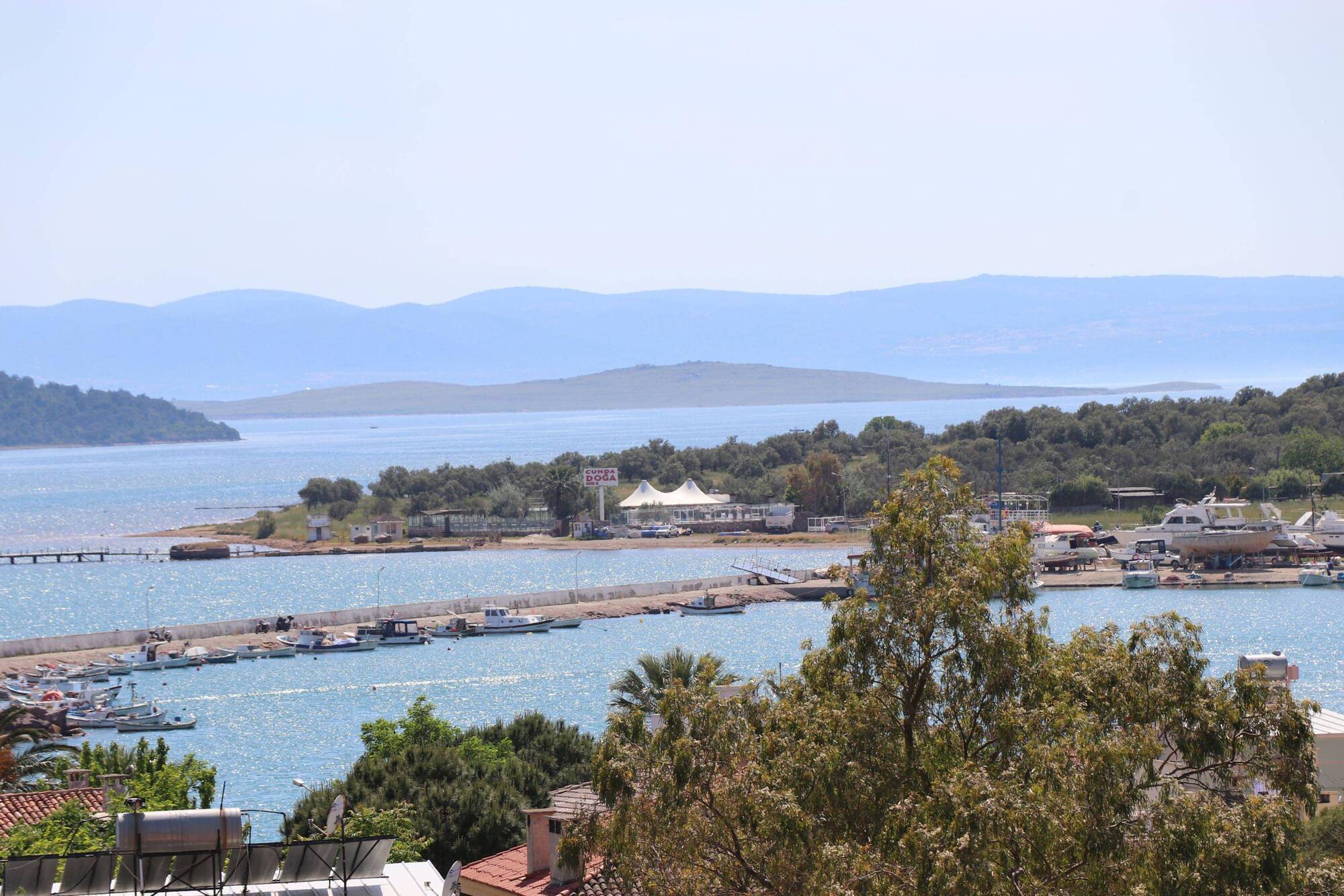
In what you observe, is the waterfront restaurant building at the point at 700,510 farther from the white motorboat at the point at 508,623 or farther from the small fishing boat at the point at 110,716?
the small fishing boat at the point at 110,716

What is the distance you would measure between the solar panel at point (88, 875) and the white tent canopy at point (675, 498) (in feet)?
295

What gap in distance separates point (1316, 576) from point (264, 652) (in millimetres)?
44844

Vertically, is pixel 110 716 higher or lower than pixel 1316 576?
lower

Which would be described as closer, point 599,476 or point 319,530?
point 319,530

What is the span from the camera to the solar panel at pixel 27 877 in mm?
9727

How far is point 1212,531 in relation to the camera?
7444cm

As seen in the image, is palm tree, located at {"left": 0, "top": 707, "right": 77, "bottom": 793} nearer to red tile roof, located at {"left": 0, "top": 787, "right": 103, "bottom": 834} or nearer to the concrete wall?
red tile roof, located at {"left": 0, "top": 787, "right": 103, "bottom": 834}

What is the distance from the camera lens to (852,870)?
347 inches

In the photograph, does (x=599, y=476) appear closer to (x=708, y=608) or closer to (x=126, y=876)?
(x=708, y=608)

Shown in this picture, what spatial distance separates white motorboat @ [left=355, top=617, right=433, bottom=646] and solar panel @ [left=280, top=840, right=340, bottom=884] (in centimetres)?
4799

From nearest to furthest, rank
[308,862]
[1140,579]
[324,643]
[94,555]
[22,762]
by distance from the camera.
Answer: [308,862] < [22,762] < [324,643] < [1140,579] < [94,555]

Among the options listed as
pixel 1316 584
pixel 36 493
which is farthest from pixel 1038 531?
pixel 36 493

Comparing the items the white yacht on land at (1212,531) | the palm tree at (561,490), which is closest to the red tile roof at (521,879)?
the white yacht on land at (1212,531)

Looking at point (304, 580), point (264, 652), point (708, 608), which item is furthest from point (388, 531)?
point (264, 652)
